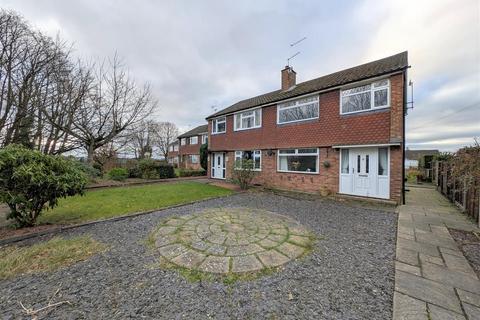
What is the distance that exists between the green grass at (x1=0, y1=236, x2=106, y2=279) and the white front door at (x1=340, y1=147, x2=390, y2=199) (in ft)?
28.5

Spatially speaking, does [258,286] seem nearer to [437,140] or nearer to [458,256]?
[458,256]

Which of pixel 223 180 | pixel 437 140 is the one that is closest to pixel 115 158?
pixel 223 180

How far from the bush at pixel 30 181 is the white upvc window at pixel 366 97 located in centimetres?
979

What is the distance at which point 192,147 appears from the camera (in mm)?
28719

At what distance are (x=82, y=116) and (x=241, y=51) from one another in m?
11.2

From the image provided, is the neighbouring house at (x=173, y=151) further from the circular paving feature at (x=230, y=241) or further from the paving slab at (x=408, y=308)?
the paving slab at (x=408, y=308)

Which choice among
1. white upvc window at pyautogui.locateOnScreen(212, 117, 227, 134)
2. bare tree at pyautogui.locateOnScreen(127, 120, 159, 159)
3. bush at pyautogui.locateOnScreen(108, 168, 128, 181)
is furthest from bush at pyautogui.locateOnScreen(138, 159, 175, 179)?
white upvc window at pyautogui.locateOnScreen(212, 117, 227, 134)

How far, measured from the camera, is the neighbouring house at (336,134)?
7.31 m

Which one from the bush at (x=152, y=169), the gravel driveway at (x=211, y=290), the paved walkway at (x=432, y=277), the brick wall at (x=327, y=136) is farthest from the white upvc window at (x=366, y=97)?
the bush at (x=152, y=169)

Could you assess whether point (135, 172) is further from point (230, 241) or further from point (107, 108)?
point (230, 241)

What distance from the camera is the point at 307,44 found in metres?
11.5

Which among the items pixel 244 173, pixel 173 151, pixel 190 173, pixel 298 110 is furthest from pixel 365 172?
pixel 173 151

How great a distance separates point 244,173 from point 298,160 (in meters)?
2.97

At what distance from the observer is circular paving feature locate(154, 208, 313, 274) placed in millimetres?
3057
